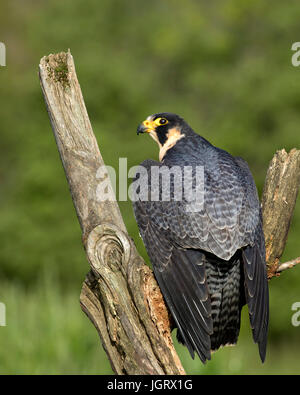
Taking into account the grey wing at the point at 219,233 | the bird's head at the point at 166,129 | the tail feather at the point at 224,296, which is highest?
the bird's head at the point at 166,129

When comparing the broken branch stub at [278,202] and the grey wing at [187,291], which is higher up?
the broken branch stub at [278,202]

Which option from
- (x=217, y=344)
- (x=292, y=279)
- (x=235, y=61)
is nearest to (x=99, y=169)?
(x=217, y=344)

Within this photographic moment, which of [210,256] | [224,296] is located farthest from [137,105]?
[224,296]

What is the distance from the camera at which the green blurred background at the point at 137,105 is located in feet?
62.6

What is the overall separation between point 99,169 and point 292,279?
15391 mm

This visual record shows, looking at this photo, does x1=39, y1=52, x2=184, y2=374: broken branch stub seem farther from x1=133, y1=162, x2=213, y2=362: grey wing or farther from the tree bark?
x1=133, y1=162, x2=213, y2=362: grey wing

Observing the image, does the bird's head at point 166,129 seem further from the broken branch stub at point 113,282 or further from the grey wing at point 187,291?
the grey wing at point 187,291

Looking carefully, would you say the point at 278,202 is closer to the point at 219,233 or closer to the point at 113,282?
the point at 219,233

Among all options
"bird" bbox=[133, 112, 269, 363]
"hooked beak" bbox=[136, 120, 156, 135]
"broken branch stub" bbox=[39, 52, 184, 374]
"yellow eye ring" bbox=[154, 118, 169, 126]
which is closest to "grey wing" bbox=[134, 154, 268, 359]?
"bird" bbox=[133, 112, 269, 363]

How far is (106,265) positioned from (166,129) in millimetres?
1969

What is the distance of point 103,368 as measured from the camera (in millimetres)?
10008

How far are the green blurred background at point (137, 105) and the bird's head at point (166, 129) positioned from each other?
Answer: 27.7 feet

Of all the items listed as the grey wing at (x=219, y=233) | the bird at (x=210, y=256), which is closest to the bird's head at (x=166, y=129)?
the bird at (x=210, y=256)

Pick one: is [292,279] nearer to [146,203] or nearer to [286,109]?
[286,109]
